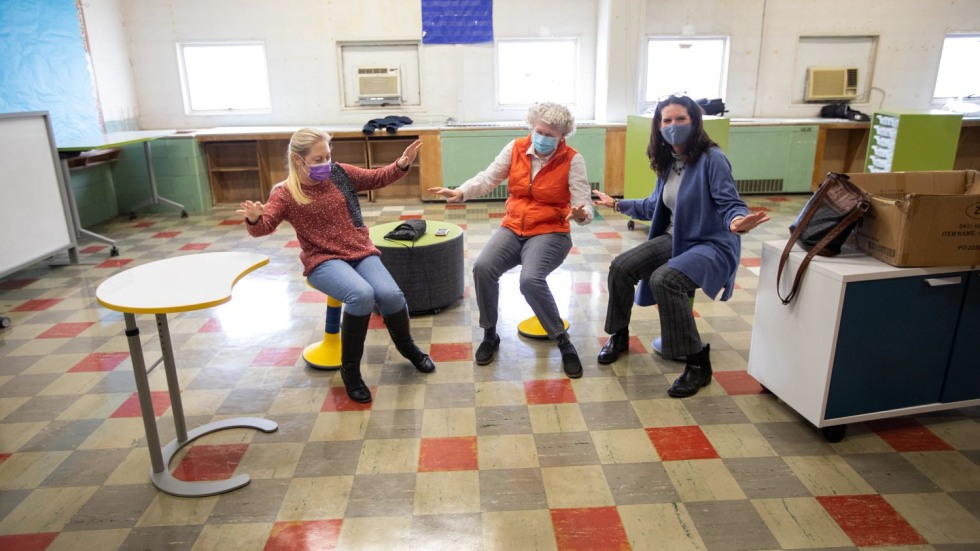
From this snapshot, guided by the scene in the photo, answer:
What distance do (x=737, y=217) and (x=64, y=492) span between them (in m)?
2.79

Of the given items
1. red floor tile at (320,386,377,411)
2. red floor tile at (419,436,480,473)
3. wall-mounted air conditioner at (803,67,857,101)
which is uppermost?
wall-mounted air conditioner at (803,67,857,101)

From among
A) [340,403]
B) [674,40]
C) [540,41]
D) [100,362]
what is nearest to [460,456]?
[340,403]

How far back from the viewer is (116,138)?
590cm

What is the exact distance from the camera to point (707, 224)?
283cm

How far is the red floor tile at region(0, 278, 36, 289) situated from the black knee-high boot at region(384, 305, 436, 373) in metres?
3.30

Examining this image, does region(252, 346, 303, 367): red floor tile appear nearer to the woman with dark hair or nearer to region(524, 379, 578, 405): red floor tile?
region(524, 379, 578, 405): red floor tile

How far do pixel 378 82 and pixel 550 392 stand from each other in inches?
→ 216

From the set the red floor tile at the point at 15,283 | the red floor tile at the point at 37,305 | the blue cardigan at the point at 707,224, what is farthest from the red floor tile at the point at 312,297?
the blue cardigan at the point at 707,224

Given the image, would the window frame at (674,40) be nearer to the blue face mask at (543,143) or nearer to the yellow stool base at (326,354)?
the blue face mask at (543,143)

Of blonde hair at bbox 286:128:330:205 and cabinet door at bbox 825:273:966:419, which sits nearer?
cabinet door at bbox 825:273:966:419

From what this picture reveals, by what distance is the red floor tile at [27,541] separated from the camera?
201 cm

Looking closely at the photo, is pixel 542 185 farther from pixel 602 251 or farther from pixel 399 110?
pixel 399 110

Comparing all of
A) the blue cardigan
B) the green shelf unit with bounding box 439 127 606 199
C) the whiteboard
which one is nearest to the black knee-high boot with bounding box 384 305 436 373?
the blue cardigan

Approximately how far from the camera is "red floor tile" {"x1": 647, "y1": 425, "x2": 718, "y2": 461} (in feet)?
7.99
